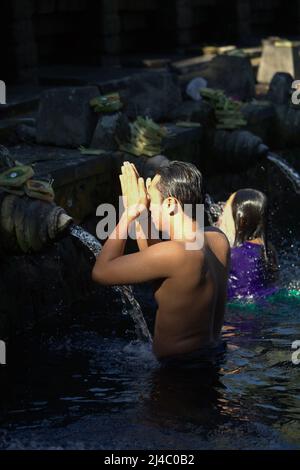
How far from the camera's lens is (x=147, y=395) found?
195 inches

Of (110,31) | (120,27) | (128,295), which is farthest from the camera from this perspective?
(120,27)

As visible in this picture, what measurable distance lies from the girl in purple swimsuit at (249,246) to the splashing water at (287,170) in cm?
338

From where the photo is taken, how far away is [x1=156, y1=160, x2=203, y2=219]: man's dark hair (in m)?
4.82

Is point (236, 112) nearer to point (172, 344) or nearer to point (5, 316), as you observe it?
point (5, 316)

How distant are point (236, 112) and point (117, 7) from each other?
14.8ft

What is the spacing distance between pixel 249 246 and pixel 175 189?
74.1 inches

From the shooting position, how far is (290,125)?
36.4 ft

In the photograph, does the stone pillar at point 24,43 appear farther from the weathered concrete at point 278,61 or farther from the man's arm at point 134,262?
the man's arm at point 134,262

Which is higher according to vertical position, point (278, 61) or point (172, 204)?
point (172, 204)

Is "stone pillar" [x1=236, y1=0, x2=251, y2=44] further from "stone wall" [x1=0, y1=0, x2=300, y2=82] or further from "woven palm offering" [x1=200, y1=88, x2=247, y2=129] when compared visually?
"woven palm offering" [x1=200, y1=88, x2=247, y2=129]

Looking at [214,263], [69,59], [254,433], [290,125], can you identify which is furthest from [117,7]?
[254,433]

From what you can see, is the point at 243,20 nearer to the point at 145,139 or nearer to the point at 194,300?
→ the point at 145,139

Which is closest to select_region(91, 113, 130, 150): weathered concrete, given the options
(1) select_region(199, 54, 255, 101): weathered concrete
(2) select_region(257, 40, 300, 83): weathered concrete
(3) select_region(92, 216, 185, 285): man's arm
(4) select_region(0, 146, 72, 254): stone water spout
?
(4) select_region(0, 146, 72, 254): stone water spout

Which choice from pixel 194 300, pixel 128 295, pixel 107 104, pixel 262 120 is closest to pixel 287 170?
pixel 262 120
